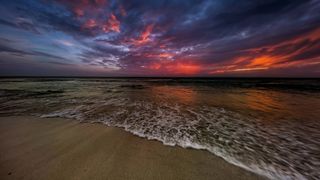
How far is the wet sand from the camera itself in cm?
258

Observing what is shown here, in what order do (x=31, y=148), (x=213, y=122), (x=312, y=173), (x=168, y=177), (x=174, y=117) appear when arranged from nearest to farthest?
(x=168, y=177) < (x=312, y=173) < (x=31, y=148) < (x=213, y=122) < (x=174, y=117)

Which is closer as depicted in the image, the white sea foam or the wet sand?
the wet sand

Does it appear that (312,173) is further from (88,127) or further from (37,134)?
(37,134)

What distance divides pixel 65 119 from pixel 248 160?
617 cm

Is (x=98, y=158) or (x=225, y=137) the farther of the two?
(x=225, y=137)

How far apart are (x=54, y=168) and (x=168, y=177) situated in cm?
207

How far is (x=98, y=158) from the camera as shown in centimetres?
304

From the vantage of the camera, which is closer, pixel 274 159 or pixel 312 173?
pixel 312 173

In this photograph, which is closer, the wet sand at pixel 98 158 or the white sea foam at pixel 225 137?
the wet sand at pixel 98 158

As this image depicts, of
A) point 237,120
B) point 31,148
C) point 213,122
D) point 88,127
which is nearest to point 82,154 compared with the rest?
point 31,148

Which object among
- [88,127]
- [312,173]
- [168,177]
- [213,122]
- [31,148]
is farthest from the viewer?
[213,122]

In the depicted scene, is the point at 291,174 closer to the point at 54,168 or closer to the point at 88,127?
the point at 54,168

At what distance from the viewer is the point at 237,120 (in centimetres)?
587

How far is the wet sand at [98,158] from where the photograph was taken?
2.58 metres
